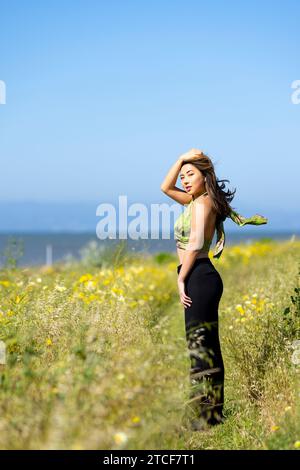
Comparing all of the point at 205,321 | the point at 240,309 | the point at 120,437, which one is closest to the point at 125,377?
the point at 120,437

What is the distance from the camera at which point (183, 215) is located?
5703 mm

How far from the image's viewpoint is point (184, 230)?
5.61 m

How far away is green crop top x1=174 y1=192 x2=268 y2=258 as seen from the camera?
562cm

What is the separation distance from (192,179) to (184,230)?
42 centimetres

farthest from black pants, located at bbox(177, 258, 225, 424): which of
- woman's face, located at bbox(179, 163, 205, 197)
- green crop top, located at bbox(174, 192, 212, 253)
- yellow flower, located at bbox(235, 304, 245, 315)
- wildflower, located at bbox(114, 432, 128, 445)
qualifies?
yellow flower, located at bbox(235, 304, 245, 315)

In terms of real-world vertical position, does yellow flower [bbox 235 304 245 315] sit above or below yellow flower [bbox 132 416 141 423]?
above

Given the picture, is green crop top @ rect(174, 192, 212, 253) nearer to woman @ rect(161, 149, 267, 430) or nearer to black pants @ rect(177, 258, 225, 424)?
woman @ rect(161, 149, 267, 430)

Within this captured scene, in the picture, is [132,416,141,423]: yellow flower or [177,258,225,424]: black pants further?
[177,258,225,424]: black pants

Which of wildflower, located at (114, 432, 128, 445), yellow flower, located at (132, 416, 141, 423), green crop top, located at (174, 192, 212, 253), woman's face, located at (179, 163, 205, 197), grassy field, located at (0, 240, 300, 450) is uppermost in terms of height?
woman's face, located at (179, 163, 205, 197)

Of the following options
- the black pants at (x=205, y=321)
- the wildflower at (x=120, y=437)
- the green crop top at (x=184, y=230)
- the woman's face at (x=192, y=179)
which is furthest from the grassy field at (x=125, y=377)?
the woman's face at (x=192, y=179)

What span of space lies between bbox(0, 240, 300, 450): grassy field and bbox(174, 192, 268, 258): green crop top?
2.51 ft

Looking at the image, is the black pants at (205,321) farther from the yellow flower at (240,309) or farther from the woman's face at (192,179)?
the yellow flower at (240,309)
